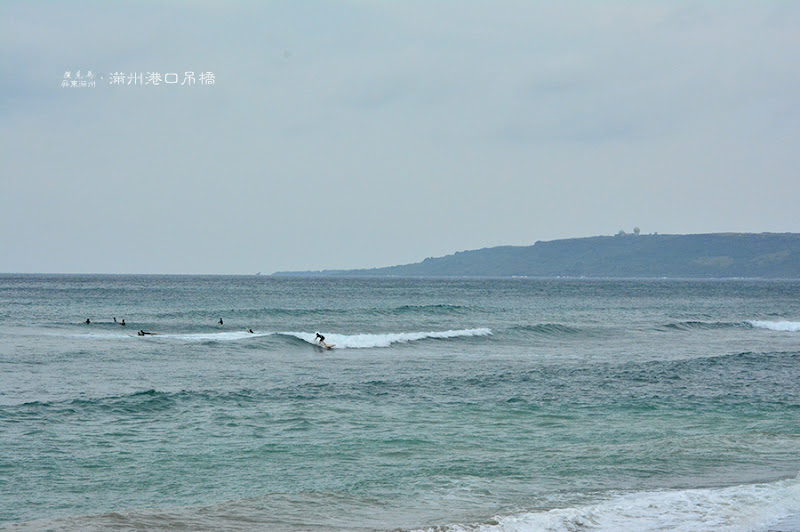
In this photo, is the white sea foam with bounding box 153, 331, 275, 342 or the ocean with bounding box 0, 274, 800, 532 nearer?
the ocean with bounding box 0, 274, 800, 532

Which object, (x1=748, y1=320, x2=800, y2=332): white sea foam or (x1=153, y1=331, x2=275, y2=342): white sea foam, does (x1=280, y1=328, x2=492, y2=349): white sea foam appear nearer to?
(x1=153, y1=331, x2=275, y2=342): white sea foam

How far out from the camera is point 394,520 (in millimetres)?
12125

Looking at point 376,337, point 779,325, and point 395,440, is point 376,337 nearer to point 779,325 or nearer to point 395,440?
point 395,440

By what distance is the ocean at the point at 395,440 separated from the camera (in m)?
12.5

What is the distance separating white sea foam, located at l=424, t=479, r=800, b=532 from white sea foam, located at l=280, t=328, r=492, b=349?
28.4 m

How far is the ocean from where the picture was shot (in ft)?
41.0

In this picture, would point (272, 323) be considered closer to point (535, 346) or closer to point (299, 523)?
point (535, 346)

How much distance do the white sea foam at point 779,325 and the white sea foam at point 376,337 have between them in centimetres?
2360

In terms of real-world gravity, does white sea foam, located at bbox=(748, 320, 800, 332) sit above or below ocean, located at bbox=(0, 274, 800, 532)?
below

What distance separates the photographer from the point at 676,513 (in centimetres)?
1251

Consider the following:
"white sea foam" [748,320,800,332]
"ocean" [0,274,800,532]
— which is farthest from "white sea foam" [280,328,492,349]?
"white sea foam" [748,320,800,332]

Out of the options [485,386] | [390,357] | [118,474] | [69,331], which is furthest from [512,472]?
[69,331]

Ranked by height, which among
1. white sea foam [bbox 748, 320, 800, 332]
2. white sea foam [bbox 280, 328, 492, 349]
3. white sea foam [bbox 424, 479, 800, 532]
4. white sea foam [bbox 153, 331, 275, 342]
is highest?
white sea foam [bbox 153, 331, 275, 342]

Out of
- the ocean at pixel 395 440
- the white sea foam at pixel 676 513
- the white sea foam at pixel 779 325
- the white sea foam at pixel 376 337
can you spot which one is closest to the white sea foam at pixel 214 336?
the white sea foam at pixel 376 337
